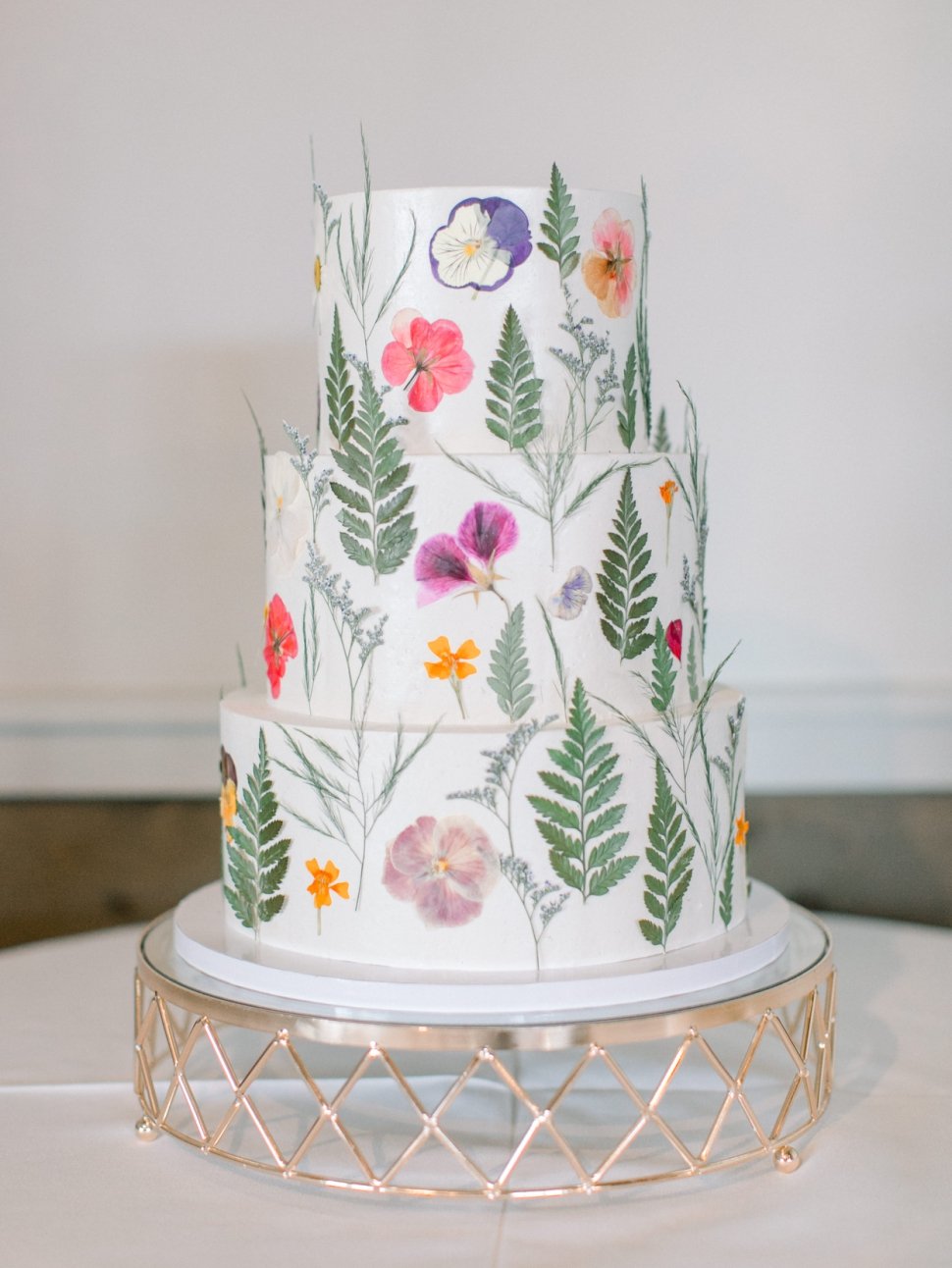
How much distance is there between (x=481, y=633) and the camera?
1081 millimetres

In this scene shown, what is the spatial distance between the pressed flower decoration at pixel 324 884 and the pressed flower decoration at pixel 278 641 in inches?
6.3

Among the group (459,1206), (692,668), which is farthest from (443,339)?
(459,1206)

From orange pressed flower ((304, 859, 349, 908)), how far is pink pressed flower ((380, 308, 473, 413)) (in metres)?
0.36

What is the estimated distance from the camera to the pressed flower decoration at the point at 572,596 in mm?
1087

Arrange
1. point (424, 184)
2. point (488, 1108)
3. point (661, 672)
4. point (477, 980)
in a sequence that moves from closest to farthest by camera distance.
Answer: point (477, 980) < point (661, 672) < point (488, 1108) < point (424, 184)

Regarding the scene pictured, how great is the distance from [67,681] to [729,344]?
0.97 metres

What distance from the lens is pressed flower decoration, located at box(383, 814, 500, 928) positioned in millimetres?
1068

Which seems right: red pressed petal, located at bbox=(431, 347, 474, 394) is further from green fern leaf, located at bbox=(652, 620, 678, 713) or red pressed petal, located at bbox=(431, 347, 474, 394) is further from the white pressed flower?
green fern leaf, located at bbox=(652, 620, 678, 713)

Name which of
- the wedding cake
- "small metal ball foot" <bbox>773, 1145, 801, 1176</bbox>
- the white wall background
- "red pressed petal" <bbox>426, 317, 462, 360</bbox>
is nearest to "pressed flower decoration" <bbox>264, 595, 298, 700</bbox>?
the wedding cake

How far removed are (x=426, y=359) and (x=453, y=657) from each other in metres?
0.23

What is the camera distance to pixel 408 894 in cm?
108

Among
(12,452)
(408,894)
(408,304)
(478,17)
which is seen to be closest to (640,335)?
(408,304)

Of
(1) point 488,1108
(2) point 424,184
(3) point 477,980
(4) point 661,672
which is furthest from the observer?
(2) point 424,184

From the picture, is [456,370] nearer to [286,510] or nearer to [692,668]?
[286,510]
